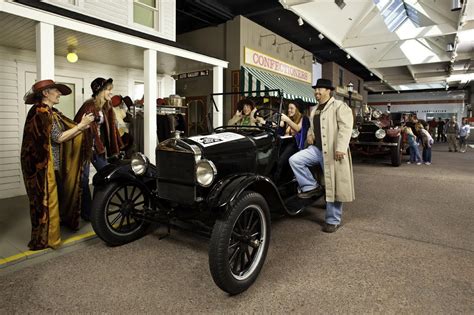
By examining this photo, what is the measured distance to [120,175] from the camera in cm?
298

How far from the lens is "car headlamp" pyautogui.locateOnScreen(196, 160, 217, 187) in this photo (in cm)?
249

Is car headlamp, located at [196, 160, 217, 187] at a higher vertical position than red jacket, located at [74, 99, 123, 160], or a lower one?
lower

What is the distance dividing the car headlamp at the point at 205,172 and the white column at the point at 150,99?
3.15 meters

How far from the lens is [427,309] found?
2.05 metres

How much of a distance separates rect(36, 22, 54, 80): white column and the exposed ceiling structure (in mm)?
4568

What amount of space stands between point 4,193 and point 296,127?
4.93 meters

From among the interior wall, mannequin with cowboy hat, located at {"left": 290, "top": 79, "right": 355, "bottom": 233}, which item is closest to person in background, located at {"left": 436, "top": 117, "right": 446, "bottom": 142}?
the interior wall

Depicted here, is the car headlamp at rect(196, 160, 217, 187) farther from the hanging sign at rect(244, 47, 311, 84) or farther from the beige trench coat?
the hanging sign at rect(244, 47, 311, 84)

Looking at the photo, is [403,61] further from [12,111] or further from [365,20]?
[12,111]

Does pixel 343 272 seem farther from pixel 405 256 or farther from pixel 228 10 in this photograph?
pixel 228 10

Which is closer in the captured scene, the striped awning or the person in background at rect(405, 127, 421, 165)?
the striped awning

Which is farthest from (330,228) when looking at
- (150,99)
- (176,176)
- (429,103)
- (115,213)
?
(429,103)

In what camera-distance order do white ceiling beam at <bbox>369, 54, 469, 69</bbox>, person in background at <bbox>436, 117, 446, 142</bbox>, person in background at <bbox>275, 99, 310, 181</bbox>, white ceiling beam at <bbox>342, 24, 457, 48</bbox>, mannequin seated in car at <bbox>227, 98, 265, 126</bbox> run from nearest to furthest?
Answer: person in background at <bbox>275, 99, 310, 181</bbox> < mannequin seated in car at <bbox>227, 98, 265, 126</bbox> < white ceiling beam at <bbox>342, 24, 457, 48</bbox> < white ceiling beam at <bbox>369, 54, 469, 69</bbox> < person in background at <bbox>436, 117, 446, 142</bbox>

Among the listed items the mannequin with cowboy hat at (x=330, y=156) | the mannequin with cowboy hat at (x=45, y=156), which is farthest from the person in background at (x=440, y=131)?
the mannequin with cowboy hat at (x=45, y=156)
